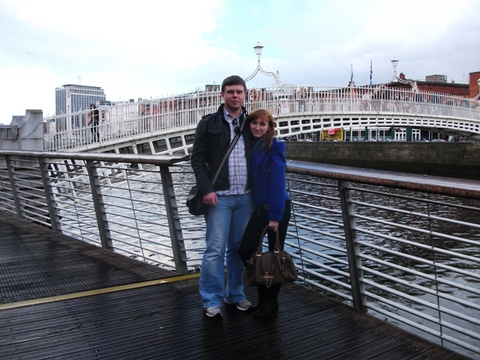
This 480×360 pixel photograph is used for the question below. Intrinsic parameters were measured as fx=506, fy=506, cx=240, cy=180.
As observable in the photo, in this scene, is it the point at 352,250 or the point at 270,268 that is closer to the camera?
the point at 270,268

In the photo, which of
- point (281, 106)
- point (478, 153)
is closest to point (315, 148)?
point (478, 153)

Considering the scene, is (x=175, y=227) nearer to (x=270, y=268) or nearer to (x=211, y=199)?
(x=211, y=199)

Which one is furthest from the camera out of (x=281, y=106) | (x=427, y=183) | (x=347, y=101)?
(x=347, y=101)

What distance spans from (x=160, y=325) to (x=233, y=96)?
1622 millimetres

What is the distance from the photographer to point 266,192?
3.40 meters

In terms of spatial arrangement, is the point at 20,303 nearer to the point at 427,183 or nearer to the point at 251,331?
the point at 251,331

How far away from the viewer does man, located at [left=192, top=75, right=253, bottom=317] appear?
3451 mm

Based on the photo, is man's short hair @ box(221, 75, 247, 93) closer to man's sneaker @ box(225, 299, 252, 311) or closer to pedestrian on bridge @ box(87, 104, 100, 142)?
man's sneaker @ box(225, 299, 252, 311)

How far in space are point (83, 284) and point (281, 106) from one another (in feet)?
65.3

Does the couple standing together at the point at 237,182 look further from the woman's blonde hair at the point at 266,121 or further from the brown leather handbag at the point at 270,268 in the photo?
the brown leather handbag at the point at 270,268

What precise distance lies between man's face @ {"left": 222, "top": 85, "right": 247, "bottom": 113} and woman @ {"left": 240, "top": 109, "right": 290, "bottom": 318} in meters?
0.13

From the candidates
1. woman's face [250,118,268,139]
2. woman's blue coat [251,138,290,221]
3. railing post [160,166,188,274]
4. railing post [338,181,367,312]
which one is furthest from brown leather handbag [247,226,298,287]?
railing post [160,166,188,274]

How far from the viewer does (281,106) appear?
925 inches

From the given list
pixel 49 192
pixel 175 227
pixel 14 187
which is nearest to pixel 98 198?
pixel 175 227
